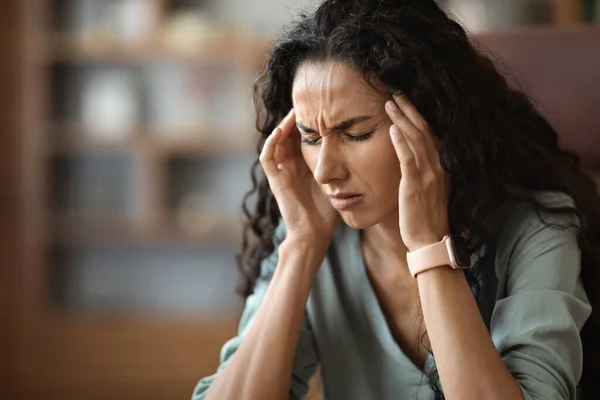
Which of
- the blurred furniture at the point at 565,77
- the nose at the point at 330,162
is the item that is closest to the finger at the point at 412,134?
the nose at the point at 330,162

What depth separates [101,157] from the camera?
12.4 feet

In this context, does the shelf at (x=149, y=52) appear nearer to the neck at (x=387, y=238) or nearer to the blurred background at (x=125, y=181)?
the blurred background at (x=125, y=181)

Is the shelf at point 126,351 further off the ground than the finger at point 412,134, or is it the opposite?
the finger at point 412,134

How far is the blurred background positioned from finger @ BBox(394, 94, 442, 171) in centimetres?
218

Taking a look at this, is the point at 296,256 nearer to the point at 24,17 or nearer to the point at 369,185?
the point at 369,185

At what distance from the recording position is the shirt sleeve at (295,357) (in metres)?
1.46

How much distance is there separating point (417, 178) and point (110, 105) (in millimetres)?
2636

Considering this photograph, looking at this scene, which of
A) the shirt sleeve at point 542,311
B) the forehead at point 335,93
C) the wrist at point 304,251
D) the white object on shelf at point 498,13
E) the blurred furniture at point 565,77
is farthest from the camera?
the white object on shelf at point 498,13

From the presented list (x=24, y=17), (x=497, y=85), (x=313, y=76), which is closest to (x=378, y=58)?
(x=313, y=76)

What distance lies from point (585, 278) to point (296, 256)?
1.56ft

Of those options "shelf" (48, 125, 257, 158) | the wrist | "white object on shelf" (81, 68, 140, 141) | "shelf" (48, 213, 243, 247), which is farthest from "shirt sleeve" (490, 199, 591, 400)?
"white object on shelf" (81, 68, 140, 141)

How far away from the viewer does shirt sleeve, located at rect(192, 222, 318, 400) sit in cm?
146

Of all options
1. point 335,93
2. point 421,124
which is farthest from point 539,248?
point 335,93

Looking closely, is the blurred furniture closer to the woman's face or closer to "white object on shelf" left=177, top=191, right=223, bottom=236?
the woman's face
